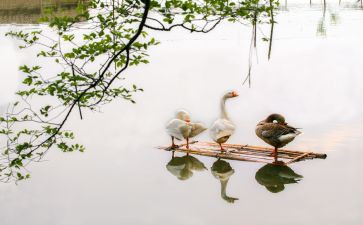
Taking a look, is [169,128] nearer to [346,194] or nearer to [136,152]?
[136,152]

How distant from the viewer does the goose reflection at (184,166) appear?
24.8ft

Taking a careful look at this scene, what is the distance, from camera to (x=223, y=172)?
7496mm

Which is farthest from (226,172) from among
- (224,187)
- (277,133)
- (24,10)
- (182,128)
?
(24,10)

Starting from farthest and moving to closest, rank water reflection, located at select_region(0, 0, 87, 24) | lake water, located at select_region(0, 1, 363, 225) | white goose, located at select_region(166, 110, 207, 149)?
water reflection, located at select_region(0, 0, 87, 24)
white goose, located at select_region(166, 110, 207, 149)
lake water, located at select_region(0, 1, 363, 225)

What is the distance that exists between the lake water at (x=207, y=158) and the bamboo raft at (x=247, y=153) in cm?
11

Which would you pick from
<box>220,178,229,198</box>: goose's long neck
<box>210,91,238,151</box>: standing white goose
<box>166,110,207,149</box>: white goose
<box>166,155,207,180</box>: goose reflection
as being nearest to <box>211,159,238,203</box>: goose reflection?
<box>220,178,229,198</box>: goose's long neck

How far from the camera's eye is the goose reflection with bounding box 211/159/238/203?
22.9 ft

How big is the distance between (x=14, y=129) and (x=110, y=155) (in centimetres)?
212

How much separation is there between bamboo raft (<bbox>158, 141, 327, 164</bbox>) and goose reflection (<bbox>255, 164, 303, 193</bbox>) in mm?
131

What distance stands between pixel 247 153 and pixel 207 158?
56 centimetres

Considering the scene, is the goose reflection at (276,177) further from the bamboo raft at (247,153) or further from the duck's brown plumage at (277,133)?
the duck's brown plumage at (277,133)

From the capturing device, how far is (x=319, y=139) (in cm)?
837

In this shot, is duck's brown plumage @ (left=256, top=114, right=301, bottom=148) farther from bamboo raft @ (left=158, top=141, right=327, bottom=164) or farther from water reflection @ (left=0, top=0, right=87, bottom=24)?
water reflection @ (left=0, top=0, right=87, bottom=24)

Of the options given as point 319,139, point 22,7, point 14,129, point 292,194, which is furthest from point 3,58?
point 22,7
